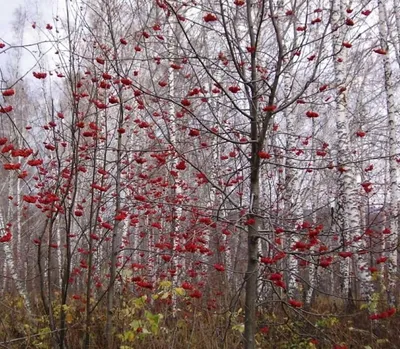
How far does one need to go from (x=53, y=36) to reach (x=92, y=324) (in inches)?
137

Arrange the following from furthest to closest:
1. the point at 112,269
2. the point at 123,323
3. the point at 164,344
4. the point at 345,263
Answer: the point at 345,263, the point at 123,323, the point at 112,269, the point at 164,344

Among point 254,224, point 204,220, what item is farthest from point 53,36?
point 254,224

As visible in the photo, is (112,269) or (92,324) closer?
(112,269)

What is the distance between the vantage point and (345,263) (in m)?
8.36

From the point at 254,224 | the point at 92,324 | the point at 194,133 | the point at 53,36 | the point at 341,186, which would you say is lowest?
the point at 92,324

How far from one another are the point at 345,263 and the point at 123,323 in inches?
201

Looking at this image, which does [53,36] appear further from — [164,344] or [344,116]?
[344,116]

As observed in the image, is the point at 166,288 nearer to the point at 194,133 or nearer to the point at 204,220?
the point at 204,220

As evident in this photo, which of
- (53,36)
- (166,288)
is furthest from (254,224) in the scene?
(53,36)

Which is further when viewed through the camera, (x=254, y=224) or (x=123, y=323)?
(x=123, y=323)

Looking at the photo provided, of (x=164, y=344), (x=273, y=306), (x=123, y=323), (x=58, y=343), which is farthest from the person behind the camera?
(x=273, y=306)

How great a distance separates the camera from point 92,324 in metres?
5.39

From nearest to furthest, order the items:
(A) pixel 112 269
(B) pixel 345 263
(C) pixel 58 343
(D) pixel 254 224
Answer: (D) pixel 254 224 → (C) pixel 58 343 → (A) pixel 112 269 → (B) pixel 345 263

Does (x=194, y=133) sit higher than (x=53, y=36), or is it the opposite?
(x=53, y=36)
